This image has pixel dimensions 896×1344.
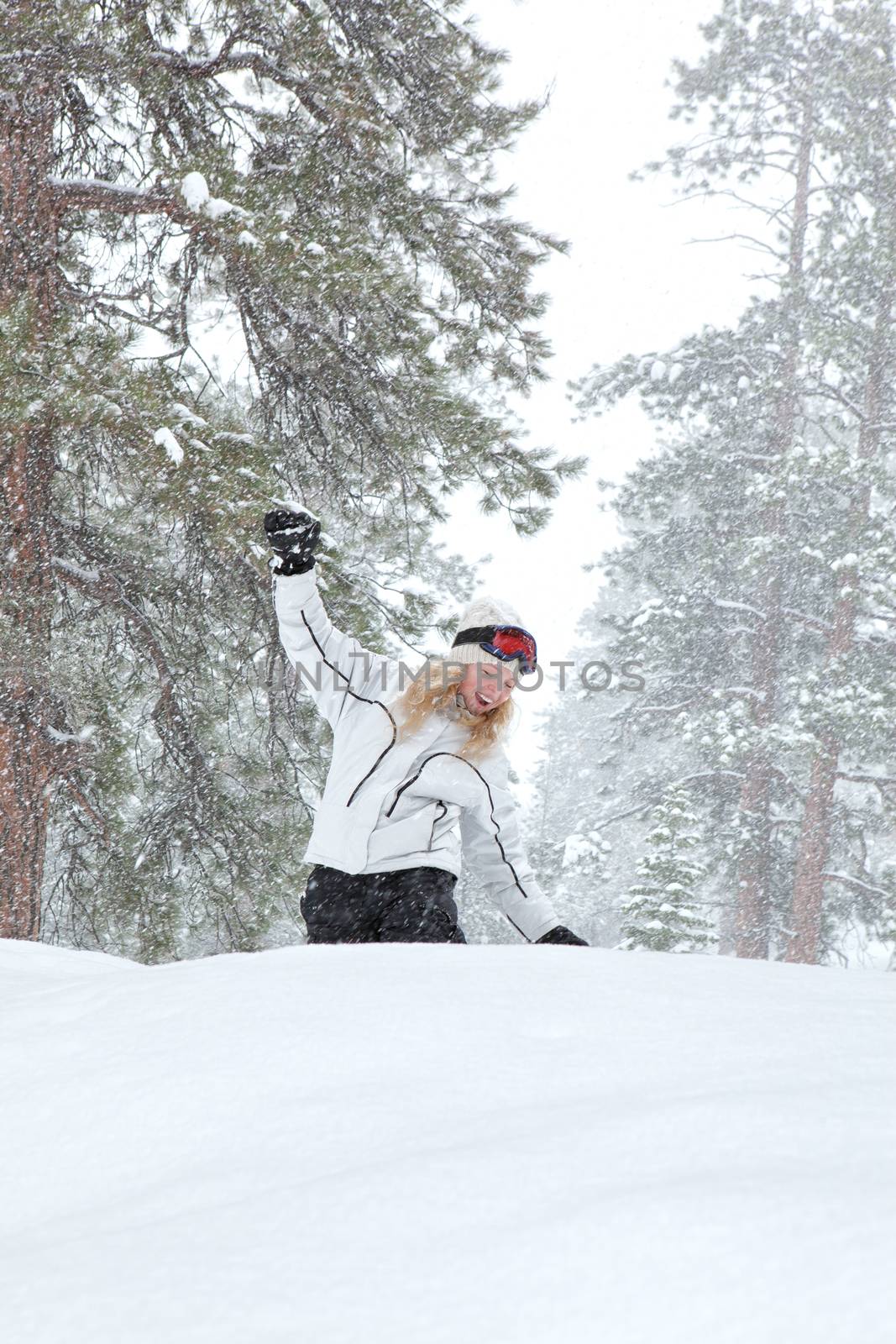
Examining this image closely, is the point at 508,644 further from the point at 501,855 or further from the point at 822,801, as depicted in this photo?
the point at 822,801

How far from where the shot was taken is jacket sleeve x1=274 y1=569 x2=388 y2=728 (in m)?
3.04

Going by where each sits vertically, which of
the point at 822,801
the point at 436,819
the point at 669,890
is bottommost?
the point at 669,890

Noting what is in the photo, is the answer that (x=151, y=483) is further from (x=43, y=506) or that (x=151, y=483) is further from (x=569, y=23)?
(x=569, y=23)

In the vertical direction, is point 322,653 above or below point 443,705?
above

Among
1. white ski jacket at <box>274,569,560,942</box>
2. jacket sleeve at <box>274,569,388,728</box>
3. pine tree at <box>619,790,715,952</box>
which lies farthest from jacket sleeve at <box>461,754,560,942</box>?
pine tree at <box>619,790,715,952</box>

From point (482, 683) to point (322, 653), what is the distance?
0.50 metres

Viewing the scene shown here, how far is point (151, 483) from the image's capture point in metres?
4.39

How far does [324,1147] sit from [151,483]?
3.76 meters

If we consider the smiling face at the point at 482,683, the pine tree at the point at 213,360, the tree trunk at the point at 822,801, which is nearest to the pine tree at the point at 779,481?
the tree trunk at the point at 822,801

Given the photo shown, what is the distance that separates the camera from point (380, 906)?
290cm

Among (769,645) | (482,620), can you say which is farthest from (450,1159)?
(769,645)

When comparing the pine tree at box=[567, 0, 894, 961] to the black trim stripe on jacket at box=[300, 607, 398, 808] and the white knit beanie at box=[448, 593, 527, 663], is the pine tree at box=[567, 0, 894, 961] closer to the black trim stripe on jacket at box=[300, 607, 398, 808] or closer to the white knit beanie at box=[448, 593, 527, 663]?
the white knit beanie at box=[448, 593, 527, 663]

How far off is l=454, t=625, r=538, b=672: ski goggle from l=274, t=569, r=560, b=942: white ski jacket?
0.86ft

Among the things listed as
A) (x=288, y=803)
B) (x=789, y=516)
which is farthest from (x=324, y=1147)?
(x=789, y=516)
